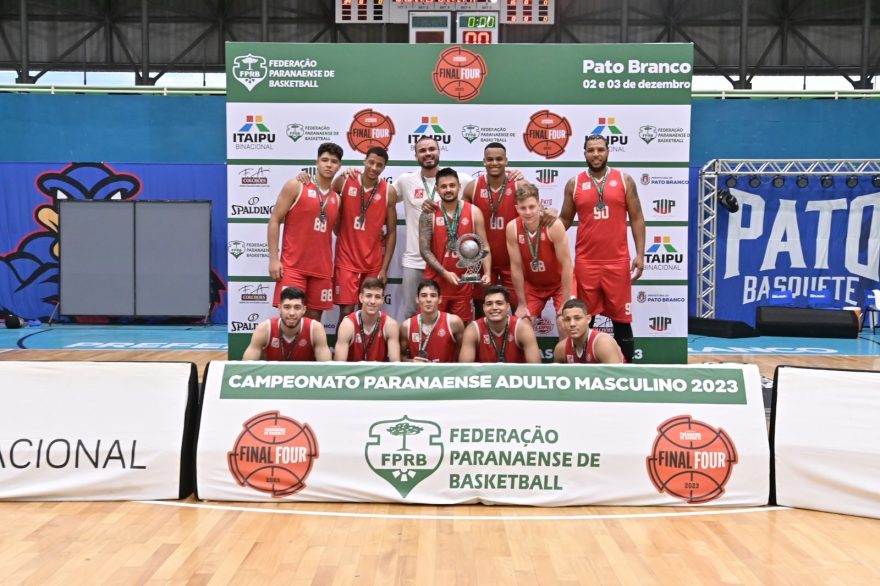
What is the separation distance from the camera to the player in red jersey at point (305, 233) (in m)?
7.12

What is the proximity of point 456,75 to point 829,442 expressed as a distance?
15.6ft

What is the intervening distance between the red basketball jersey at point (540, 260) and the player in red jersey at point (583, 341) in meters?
1.10

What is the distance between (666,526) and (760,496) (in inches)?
28.5

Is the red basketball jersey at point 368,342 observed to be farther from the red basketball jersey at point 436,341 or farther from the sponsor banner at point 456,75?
the sponsor banner at point 456,75

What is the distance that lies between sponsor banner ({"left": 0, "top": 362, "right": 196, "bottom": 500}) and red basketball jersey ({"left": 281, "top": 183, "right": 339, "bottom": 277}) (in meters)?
2.60

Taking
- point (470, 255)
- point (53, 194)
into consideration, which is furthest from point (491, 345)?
point (53, 194)

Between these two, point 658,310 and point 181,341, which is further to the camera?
point 181,341

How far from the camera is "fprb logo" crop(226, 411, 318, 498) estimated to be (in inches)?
177

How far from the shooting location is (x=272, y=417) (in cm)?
457

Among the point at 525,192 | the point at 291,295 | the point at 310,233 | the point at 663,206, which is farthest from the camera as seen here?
the point at 663,206

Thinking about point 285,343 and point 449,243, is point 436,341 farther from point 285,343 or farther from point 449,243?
point 285,343

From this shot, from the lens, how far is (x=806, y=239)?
1395 cm

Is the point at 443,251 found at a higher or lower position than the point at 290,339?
higher

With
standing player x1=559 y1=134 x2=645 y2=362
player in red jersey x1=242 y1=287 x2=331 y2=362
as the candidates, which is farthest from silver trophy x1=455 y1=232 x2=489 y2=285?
player in red jersey x1=242 y1=287 x2=331 y2=362
